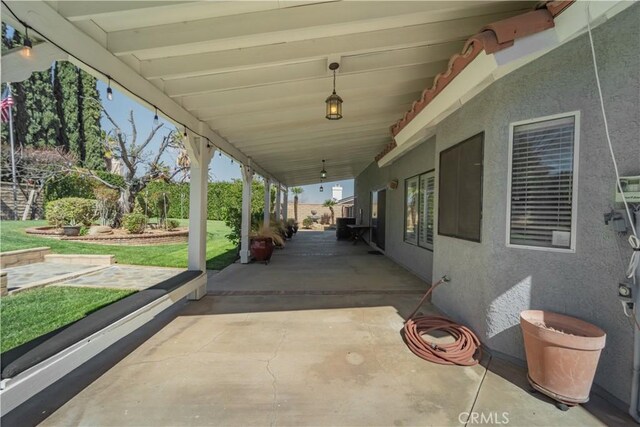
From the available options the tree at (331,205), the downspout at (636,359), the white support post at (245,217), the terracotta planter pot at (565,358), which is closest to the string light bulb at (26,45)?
the terracotta planter pot at (565,358)

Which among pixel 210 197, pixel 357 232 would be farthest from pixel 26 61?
pixel 210 197

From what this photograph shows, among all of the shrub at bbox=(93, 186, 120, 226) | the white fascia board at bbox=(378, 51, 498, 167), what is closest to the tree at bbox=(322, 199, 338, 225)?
the shrub at bbox=(93, 186, 120, 226)

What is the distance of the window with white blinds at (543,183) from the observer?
2.61m

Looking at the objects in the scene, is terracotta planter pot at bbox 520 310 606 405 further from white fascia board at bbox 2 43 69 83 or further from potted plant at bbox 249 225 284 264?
potted plant at bbox 249 225 284 264

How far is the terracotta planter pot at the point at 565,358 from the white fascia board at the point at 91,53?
4.40 m

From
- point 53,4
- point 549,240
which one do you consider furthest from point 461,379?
point 53,4

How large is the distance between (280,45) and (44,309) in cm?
486

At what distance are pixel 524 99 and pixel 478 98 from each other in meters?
0.62

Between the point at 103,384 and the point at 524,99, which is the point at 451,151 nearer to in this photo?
the point at 524,99

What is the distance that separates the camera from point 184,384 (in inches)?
101

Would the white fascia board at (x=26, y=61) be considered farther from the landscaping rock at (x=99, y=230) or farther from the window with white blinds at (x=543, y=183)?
the landscaping rock at (x=99, y=230)

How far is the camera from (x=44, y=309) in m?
4.25

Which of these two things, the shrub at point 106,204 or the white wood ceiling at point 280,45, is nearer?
the white wood ceiling at point 280,45

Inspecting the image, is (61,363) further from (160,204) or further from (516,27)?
(160,204)
